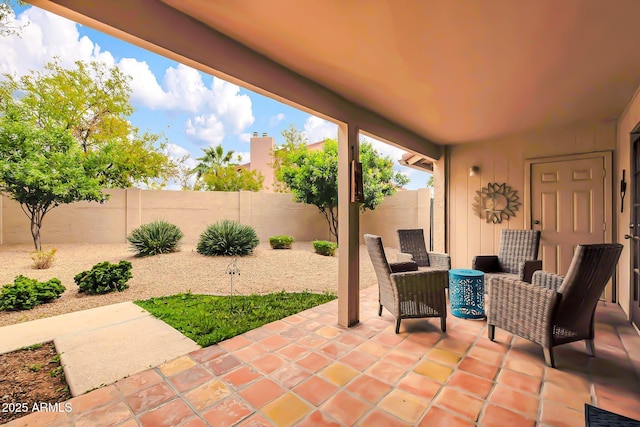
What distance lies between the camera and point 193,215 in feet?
27.7

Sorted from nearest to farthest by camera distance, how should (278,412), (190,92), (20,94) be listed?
(278,412) < (20,94) < (190,92)

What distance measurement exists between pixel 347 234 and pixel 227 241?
4070 millimetres

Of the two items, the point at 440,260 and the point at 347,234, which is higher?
the point at 347,234

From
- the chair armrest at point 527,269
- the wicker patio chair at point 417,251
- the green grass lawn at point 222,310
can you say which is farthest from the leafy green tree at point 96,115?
the chair armrest at point 527,269

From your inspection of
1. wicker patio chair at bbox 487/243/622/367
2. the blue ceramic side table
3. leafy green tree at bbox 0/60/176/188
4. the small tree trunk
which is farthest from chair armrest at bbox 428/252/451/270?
the small tree trunk

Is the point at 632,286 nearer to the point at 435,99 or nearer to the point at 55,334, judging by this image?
the point at 435,99

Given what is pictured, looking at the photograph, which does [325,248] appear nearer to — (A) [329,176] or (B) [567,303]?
(A) [329,176]

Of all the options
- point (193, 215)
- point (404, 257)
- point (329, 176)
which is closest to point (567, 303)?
point (404, 257)

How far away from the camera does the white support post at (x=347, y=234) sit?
3.00 metres

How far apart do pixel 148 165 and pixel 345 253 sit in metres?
9.65

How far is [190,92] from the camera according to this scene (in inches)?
827

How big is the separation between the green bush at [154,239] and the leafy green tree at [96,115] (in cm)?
185

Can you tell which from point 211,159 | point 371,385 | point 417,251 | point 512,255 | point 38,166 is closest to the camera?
point 371,385

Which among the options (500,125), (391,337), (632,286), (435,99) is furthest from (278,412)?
(500,125)
